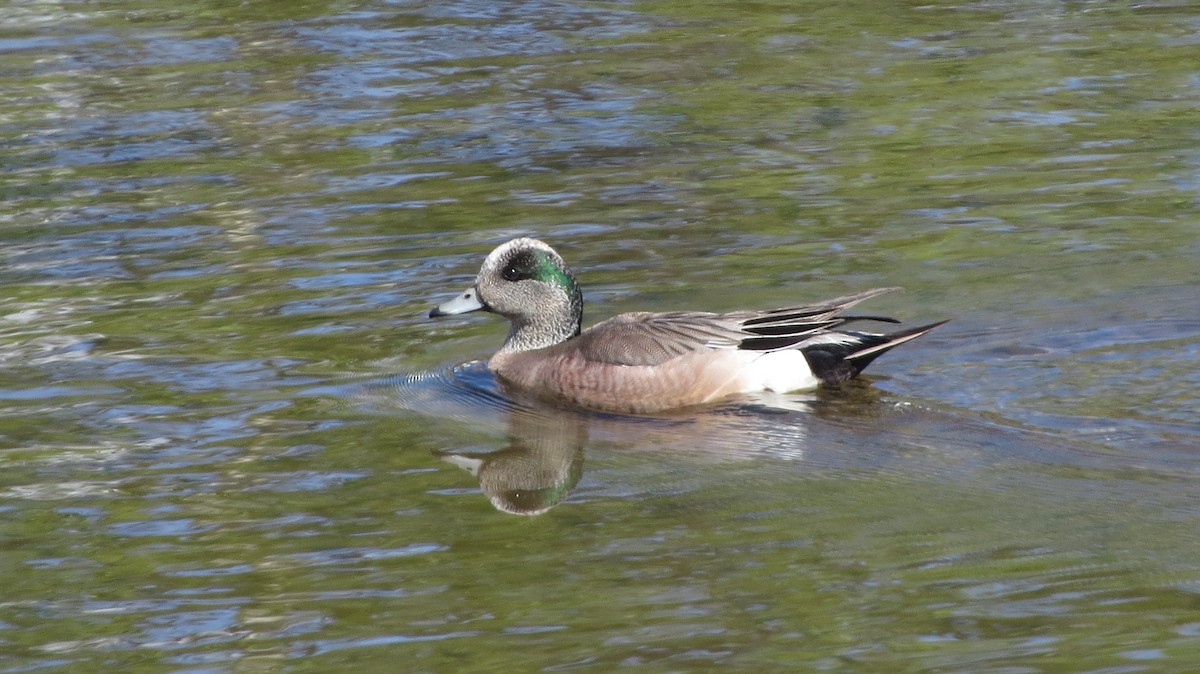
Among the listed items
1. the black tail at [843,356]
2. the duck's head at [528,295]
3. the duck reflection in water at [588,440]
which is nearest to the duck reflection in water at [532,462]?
the duck reflection in water at [588,440]

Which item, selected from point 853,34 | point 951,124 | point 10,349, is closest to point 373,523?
point 10,349

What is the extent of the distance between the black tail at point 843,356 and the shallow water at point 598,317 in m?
0.13

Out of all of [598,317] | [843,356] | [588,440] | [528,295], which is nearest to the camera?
[588,440]

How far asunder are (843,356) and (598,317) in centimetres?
164

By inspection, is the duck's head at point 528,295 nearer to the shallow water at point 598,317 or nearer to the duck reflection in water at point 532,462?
the shallow water at point 598,317

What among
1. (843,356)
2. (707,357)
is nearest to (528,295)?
(707,357)

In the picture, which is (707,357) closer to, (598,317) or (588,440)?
(588,440)

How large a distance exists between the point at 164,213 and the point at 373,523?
16.8ft

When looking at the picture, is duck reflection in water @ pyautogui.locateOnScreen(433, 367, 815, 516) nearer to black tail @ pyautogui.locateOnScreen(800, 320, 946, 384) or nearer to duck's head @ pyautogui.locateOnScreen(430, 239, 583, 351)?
black tail @ pyautogui.locateOnScreen(800, 320, 946, 384)

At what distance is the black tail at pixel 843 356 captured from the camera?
7.63m

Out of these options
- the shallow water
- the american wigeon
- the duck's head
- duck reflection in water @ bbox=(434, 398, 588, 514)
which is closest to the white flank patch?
the american wigeon

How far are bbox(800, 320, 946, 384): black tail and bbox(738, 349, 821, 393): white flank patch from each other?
0.03m

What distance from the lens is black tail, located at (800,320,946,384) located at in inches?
300

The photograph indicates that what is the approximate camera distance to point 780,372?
7.78 metres
